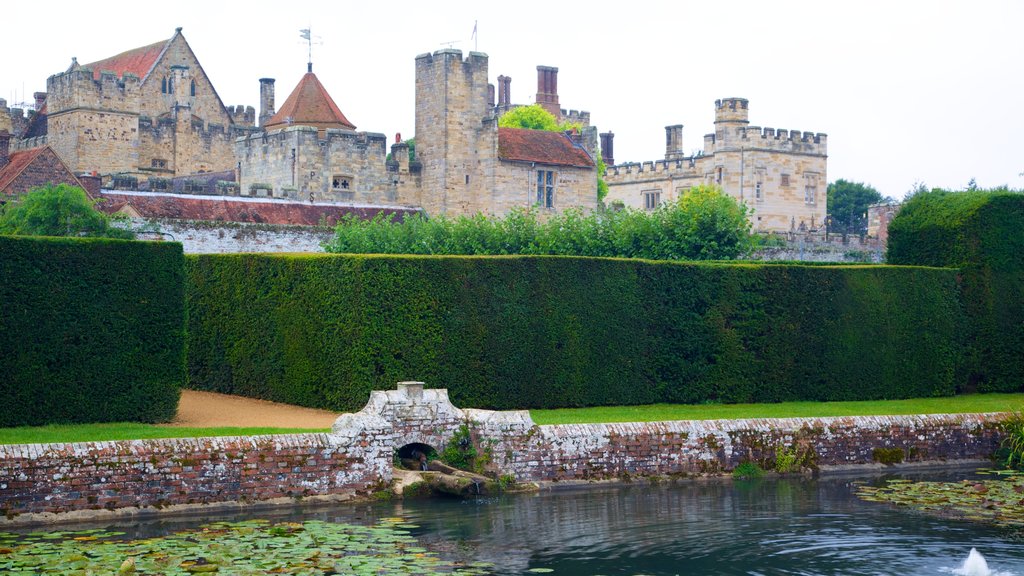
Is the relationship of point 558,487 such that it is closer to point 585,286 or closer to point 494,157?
point 585,286

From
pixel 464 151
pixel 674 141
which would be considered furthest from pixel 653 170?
pixel 464 151

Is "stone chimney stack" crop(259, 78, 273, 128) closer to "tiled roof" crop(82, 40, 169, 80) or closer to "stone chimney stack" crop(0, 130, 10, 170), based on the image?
"tiled roof" crop(82, 40, 169, 80)

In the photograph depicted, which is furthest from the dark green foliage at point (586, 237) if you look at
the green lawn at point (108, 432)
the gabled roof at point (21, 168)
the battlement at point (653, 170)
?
the battlement at point (653, 170)

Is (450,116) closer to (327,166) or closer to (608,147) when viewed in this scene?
(327,166)

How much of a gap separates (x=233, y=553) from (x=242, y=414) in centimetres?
807

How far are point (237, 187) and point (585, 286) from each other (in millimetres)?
27047

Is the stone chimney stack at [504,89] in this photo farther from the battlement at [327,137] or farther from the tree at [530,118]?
the battlement at [327,137]

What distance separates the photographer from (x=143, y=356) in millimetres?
19266

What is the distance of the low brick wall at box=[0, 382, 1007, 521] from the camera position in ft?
Answer: 49.5

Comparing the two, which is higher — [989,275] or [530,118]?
[530,118]

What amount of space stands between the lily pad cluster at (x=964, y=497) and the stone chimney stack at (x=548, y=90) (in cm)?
5326

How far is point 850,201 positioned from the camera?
91000 millimetres

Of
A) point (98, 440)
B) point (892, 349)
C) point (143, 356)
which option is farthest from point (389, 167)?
point (98, 440)

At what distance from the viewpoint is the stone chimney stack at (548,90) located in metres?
70.5
